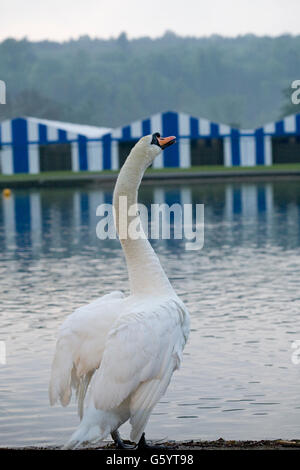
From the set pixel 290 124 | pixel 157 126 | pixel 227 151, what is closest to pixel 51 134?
pixel 157 126

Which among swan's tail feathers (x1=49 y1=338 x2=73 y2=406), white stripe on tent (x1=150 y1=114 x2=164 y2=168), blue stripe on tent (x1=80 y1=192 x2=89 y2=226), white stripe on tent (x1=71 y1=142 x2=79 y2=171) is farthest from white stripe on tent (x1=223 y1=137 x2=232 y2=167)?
swan's tail feathers (x1=49 y1=338 x2=73 y2=406)

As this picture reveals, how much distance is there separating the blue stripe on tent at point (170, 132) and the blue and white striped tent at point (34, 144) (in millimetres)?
5119

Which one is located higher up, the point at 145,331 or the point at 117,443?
the point at 145,331

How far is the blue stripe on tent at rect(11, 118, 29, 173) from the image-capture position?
71.9 meters

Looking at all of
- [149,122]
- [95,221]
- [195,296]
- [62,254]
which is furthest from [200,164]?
[195,296]

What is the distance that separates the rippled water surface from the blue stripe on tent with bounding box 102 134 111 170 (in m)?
40.1

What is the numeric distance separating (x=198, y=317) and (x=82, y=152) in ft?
196

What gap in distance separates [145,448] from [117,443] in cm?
20

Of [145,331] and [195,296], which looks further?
[195,296]

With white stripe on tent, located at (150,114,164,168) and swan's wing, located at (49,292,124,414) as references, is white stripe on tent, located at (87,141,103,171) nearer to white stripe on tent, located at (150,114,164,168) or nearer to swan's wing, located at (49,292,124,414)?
white stripe on tent, located at (150,114,164,168)

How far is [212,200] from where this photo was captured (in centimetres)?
3997

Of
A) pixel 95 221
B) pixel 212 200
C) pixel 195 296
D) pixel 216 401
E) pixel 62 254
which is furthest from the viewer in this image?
pixel 212 200

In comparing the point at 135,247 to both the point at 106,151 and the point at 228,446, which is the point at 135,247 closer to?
the point at 228,446
